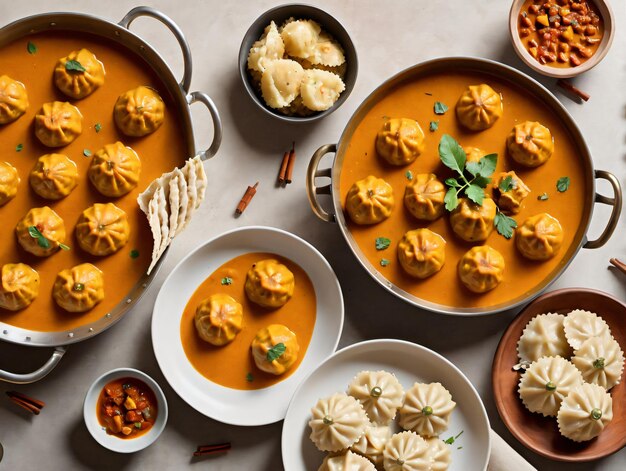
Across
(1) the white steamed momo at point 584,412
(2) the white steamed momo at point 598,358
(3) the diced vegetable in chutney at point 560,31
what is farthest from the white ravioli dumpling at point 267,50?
(1) the white steamed momo at point 584,412

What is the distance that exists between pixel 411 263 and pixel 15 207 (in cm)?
225

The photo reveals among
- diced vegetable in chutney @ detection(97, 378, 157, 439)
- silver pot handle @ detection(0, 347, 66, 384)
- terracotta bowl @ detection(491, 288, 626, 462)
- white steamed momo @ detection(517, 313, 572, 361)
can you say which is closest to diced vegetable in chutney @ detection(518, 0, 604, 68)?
terracotta bowl @ detection(491, 288, 626, 462)

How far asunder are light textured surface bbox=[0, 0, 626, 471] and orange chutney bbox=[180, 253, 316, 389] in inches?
8.8

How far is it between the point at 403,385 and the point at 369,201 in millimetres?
1104

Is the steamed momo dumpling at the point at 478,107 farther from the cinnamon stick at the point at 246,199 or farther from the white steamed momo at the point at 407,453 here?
the white steamed momo at the point at 407,453

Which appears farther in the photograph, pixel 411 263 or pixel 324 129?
pixel 324 129

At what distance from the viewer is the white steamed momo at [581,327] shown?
410 cm

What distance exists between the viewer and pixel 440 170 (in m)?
4.11

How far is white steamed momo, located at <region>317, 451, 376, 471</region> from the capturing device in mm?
3838

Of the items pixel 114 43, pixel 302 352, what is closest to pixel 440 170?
pixel 302 352

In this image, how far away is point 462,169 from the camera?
3.97 metres

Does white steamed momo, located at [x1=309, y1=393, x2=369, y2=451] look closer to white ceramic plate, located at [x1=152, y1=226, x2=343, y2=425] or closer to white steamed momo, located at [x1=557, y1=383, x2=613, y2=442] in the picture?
white ceramic plate, located at [x1=152, y1=226, x2=343, y2=425]

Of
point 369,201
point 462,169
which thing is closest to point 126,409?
point 369,201

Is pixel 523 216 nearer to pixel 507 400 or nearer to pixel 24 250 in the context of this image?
pixel 507 400
